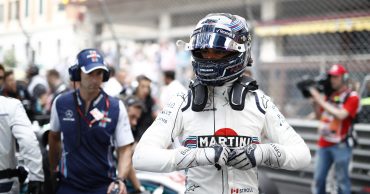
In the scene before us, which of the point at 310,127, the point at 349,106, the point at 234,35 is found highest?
the point at 234,35

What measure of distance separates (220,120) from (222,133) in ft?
0.22

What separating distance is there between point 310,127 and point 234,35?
6.44 meters

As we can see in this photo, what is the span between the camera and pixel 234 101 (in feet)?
8.89

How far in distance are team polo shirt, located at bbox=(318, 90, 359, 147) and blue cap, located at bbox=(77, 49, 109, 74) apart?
3.81 meters

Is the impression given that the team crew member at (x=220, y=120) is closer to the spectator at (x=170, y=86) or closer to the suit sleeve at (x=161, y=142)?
the suit sleeve at (x=161, y=142)

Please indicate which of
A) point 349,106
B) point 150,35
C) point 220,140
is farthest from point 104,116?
point 150,35

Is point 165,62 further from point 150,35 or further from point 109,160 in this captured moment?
point 109,160

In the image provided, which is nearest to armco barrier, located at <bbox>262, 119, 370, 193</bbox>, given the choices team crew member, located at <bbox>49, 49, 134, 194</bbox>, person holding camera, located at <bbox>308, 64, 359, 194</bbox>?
person holding camera, located at <bbox>308, 64, 359, 194</bbox>

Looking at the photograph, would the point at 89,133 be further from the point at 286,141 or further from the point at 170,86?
the point at 170,86

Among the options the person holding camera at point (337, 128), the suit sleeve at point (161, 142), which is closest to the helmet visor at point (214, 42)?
the suit sleeve at point (161, 142)

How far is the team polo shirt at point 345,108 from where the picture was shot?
6.86 m

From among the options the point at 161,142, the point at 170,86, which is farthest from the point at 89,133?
the point at 170,86

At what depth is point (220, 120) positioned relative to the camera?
8.95 ft

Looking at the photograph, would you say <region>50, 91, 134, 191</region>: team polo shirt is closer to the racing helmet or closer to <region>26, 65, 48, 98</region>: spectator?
the racing helmet
